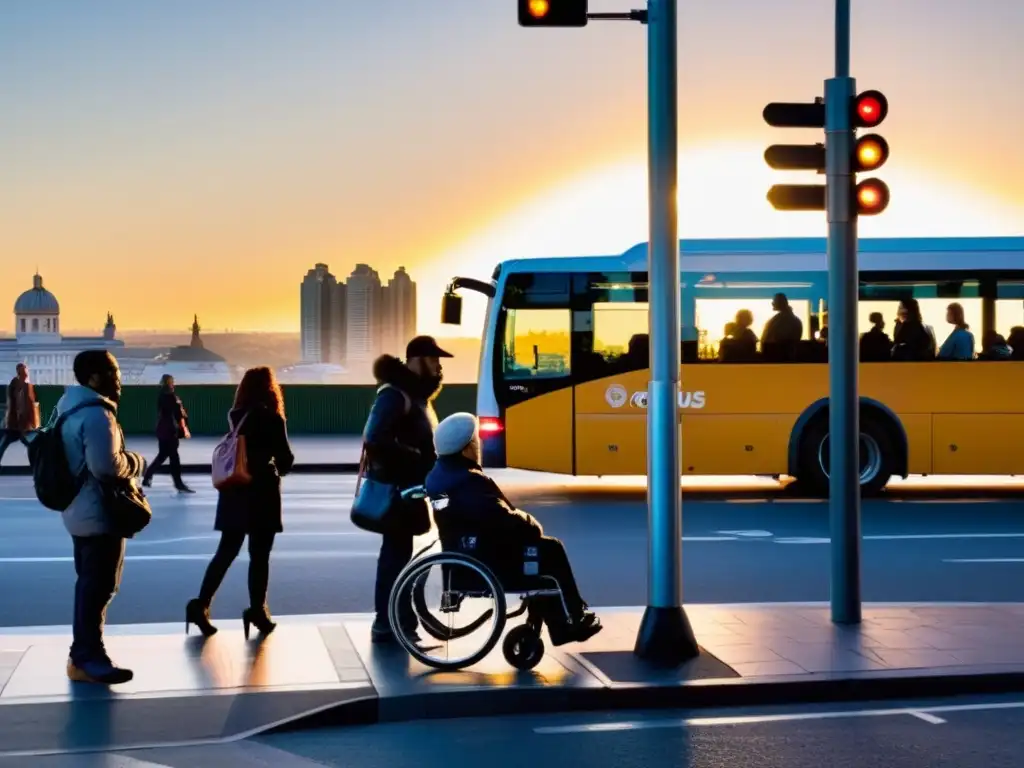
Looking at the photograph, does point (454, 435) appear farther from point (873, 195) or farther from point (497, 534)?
point (873, 195)

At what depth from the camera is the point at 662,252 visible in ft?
25.9

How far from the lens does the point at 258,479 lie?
8469mm

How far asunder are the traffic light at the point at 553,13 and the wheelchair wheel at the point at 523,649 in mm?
3366

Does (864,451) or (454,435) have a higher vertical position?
(454,435)

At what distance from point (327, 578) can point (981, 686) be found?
5600mm

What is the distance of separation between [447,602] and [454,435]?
0.87 metres

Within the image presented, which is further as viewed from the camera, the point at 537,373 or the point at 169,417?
the point at 169,417

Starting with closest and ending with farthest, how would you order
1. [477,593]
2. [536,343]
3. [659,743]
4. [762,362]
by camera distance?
[659,743]
[477,593]
[762,362]
[536,343]

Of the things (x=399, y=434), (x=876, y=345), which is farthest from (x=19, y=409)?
(x=399, y=434)

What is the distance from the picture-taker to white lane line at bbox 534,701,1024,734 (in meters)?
6.59

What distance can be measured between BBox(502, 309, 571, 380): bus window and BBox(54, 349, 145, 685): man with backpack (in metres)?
11.1

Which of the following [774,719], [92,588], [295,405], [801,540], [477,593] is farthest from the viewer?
[295,405]

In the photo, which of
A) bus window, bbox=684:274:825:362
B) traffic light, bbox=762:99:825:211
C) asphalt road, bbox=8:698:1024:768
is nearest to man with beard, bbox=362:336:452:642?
asphalt road, bbox=8:698:1024:768

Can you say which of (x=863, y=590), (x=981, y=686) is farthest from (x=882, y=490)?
(x=981, y=686)
